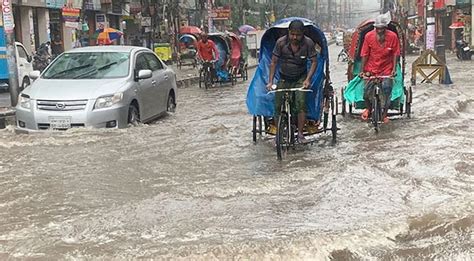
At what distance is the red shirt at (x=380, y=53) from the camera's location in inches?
393

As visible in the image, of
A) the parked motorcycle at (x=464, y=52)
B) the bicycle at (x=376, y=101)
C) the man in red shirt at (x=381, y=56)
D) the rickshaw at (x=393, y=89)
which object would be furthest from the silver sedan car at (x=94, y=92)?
the parked motorcycle at (x=464, y=52)

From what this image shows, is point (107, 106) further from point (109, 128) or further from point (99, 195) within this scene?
point (99, 195)

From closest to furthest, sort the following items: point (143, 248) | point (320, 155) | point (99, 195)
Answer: point (143, 248) → point (99, 195) → point (320, 155)

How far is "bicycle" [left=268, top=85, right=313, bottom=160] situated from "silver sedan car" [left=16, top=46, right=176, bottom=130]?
9.55 ft

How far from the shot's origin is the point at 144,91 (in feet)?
36.4

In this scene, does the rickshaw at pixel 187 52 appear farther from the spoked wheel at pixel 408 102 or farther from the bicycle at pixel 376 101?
the bicycle at pixel 376 101

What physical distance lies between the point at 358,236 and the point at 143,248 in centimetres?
165

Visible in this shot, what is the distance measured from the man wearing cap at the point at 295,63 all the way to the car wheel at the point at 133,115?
290 cm

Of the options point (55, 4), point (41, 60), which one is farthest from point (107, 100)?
point (55, 4)

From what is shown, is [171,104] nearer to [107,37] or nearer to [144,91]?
[144,91]

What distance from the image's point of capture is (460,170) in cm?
727

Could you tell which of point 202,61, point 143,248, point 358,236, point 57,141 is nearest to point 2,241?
point 143,248

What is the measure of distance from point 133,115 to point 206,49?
9838mm

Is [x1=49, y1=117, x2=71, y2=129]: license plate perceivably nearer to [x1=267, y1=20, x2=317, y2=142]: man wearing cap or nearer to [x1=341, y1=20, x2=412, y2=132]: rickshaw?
[x1=267, y1=20, x2=317, y2=142]: man wearing cap
